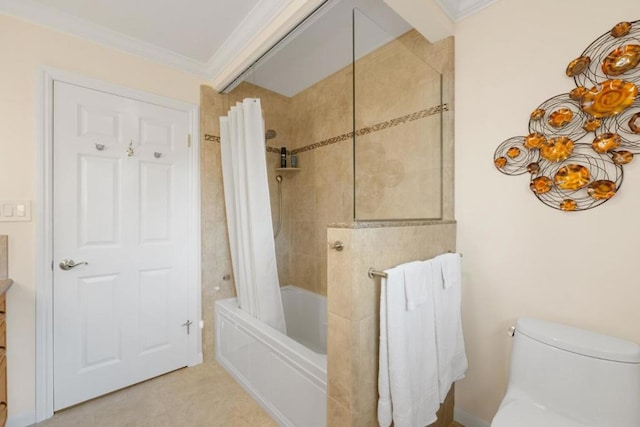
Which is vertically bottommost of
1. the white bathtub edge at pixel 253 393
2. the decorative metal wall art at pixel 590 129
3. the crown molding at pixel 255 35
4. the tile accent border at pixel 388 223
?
the white bathtub edge at pixel 253 393

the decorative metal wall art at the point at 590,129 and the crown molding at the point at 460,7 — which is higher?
the crown molding at the point at 460,7

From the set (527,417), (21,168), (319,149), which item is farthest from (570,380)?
(21,168)

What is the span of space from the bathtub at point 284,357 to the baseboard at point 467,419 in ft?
2.82

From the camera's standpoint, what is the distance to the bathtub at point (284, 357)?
1.40m

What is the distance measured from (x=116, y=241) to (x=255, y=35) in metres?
1.70

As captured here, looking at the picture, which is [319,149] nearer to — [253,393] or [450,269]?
[450,269]

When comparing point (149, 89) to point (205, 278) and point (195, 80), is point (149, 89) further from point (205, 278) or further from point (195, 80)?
point (205, 278)

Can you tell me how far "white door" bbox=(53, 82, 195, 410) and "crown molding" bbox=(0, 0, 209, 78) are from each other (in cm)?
36

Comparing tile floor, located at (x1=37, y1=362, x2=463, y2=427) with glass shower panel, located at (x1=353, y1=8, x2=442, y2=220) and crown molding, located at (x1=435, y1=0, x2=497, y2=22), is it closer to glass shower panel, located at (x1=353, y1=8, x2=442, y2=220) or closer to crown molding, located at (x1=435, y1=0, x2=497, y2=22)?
glass shower panel, located at (x1=353, y1=8, x2=442, y2=220)

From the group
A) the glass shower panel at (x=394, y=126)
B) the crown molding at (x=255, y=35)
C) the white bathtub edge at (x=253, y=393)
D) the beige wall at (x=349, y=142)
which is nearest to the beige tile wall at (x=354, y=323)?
the glass shower panel at (x=394, y=126)

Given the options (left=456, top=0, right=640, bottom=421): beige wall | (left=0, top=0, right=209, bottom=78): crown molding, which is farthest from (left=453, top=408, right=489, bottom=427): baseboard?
(left=0, top=0, right=209, bottom=78): crown molding

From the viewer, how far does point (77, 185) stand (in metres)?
1.76

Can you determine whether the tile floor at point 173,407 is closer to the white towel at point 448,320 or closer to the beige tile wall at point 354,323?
the white towel at point 448,320

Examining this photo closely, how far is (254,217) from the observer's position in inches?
75.9
